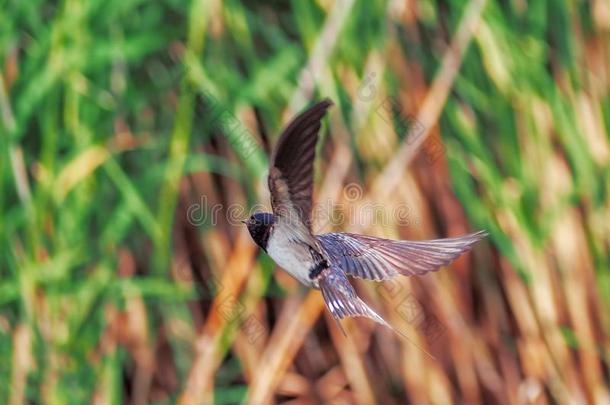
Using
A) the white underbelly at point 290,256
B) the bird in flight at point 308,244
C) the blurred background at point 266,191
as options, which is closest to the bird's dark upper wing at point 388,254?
the bird in flight at point 308,244

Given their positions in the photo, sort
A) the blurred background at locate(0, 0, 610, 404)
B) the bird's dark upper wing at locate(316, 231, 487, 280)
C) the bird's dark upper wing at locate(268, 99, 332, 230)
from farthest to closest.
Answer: the blurred background at locate(0, 0, 610, 404)
the bird's dark upper wing at locate(316, 231, 487, 280)
the bird's dark upper wing at locate(268, 99, 332, 230)

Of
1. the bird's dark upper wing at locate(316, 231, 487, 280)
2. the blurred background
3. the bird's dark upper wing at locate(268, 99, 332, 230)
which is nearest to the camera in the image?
the bird's dark upper wing at locate(268, 99, 332, 230)

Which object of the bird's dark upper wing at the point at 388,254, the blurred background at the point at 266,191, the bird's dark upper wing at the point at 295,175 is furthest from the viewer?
the blurred background at the point at 266,191

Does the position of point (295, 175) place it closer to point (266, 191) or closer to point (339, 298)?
point (339, 298)

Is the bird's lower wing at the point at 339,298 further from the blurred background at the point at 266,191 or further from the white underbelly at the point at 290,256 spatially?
the blurred background at the point at 266,191

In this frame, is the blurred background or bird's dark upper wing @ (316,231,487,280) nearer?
bird's dark upper wing @ (316,231,487,280)

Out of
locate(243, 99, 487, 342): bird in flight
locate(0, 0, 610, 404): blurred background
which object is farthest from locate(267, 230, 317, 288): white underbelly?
locate(0, 0, 610, 404): blurred background

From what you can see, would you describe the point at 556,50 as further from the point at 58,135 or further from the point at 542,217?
the point at 58,135

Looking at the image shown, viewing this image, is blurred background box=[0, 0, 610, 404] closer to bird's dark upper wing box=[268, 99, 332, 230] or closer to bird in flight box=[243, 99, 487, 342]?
bird in flight box=[243, 99, 487, 342]
